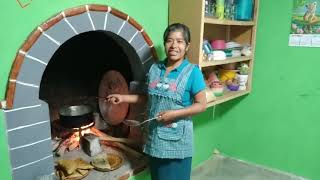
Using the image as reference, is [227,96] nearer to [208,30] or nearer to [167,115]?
[208,30]

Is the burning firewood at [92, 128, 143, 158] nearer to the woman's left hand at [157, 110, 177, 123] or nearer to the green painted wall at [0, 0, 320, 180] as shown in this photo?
the green painted wall at [0, 0, 320, 180]

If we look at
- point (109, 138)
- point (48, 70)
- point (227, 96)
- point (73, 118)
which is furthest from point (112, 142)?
point (227, 96)

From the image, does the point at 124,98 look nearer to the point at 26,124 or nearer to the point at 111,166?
the point at 111,166

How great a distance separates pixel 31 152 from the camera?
1068mm

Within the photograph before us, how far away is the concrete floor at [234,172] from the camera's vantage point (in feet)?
6.17

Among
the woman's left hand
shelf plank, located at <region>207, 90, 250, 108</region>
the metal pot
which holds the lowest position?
the metal pot

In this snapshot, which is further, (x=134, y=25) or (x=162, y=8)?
(x=162, y=8)

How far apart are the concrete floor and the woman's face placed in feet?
3.26

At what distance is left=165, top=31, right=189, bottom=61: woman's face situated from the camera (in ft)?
3.83

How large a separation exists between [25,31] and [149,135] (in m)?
0.65

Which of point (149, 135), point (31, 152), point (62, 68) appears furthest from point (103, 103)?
point (31, 152)

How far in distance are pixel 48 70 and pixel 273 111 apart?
1441 millimetres

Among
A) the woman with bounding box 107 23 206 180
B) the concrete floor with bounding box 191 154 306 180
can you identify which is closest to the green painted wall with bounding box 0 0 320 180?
the concrete floor with bounding box 191 154 306 180

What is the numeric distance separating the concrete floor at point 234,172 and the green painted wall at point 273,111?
4cm
